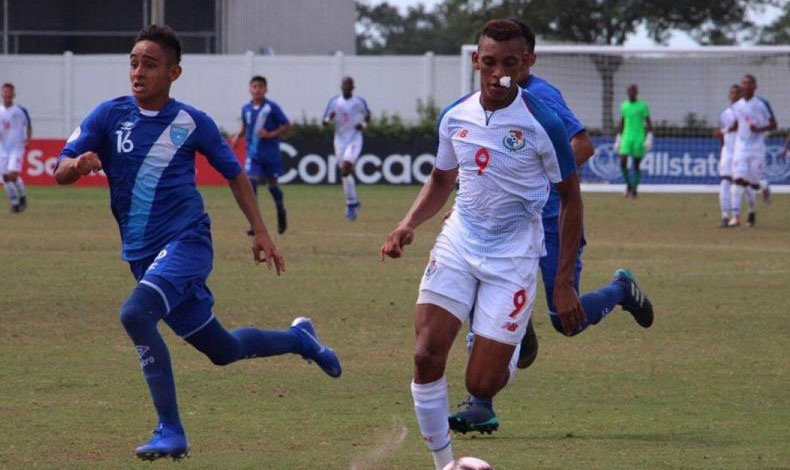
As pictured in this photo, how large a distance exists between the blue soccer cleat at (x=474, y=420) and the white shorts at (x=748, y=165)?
58.1ft

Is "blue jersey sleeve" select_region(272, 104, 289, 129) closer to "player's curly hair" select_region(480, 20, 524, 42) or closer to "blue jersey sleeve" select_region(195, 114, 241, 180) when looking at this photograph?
"blue jersey sleeve" select_region(195, 114, 241, 180)

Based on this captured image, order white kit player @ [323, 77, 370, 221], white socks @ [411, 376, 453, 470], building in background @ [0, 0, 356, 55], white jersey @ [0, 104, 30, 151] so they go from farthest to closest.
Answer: building in background @ [0, 0, 356, 55]
white jersey @ [0, 104, 30, 151]
white kit player @ [323, 77, 370, 221]
white socks @ [411, 376, 453, 470]

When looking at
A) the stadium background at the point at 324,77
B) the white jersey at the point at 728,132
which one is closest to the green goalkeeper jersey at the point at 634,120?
the stadium background at the point at 324,77

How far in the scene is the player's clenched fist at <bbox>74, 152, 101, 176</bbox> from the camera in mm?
7289

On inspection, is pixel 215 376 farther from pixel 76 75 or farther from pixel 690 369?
pixel 76 75

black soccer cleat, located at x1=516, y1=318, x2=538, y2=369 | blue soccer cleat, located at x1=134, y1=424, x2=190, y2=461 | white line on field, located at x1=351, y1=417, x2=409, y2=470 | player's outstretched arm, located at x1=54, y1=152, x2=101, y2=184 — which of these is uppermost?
player's outstretched arm, located at x1=54, y1=152, x2=101, y2=184

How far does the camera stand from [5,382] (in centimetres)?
1019

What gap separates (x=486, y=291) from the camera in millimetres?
7371

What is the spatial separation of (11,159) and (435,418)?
22.3 m

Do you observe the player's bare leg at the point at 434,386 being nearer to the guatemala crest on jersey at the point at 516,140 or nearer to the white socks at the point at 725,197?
the guatemala crest on jersey at the point at 516,140

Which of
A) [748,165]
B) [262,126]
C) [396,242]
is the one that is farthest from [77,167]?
[748,165]

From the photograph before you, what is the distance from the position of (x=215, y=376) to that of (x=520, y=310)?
12.5 ft

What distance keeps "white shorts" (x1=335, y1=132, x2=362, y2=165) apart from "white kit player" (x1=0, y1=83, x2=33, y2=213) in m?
5.68

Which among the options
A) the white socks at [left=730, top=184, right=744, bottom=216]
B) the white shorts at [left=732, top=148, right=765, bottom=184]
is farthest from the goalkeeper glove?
the white socks at [left=730, top=184, right=744, bottom=216]
